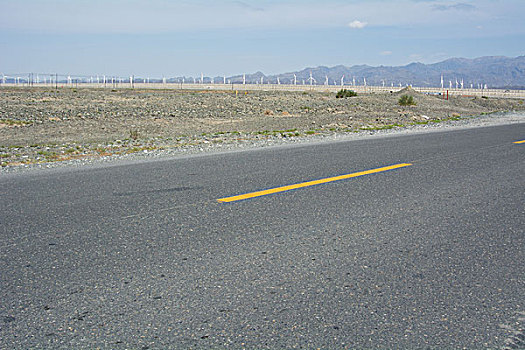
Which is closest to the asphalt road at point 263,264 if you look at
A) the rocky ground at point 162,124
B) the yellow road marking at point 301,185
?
the yellow road marking at point 301,185

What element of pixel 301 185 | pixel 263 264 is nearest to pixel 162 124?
pixel 301 185

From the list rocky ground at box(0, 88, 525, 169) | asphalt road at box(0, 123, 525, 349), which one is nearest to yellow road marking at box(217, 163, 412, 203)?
asphalt road at box(0, 123, 525, 349)

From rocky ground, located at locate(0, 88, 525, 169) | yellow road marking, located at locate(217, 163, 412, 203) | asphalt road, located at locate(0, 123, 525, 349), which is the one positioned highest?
rocky ground, located at locate(0, 88, 525, 169)

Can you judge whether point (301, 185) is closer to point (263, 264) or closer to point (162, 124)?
point (263, 264)

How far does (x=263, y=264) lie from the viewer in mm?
4031

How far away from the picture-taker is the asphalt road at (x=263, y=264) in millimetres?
2994

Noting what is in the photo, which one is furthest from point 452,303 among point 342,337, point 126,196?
point 126,196

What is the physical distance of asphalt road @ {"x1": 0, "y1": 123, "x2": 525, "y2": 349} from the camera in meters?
2.99

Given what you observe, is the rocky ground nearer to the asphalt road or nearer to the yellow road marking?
Result: the yellow road marking

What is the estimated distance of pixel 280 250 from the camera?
14.3ft

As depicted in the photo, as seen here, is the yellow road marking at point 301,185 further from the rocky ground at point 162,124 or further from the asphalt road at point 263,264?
the rocky ground at point 162,124

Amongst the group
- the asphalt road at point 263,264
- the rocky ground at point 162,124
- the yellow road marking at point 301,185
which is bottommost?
the asphalt road at point 263,264

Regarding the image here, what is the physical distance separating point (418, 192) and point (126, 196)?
153 inches

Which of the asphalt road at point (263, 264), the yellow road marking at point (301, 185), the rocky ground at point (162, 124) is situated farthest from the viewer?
the rocky ground at point (162, 124)
